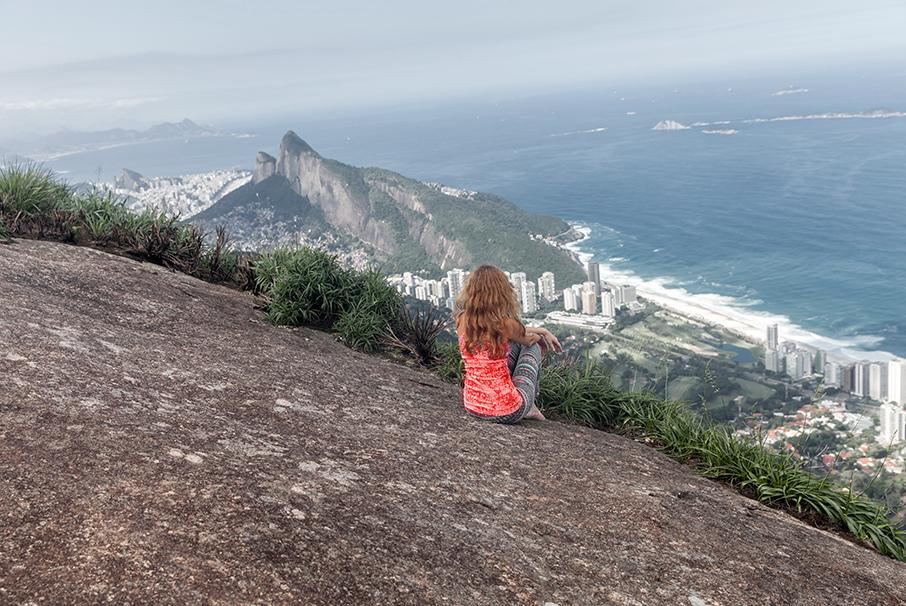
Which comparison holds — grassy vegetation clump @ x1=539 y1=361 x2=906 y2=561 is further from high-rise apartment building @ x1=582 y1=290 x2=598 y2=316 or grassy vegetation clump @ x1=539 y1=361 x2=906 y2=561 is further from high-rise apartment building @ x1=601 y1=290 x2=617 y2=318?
high-rise apartment building @ x1=601 y1=290 x2=617 y2=318

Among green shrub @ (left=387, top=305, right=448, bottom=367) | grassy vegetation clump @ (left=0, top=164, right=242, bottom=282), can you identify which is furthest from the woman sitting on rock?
grassy vegetation clump @ (left=0, top=164, right=242, bottom=282)

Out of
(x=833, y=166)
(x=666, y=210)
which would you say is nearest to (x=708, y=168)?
(x=833, y=166)

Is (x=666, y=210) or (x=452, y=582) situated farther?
(x=666, y=210)

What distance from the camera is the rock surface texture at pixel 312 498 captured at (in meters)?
2.47

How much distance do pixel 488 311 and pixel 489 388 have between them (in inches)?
23.4

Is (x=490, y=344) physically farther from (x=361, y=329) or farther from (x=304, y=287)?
(x=304, y=287)

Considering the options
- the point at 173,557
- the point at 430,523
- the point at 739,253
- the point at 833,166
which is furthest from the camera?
the point at 833,166

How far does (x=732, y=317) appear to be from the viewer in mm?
49500

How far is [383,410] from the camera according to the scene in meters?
4.79

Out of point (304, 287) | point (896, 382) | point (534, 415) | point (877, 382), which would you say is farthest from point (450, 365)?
point (877, 382)

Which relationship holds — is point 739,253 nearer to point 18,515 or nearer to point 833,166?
Answer: point 833,166

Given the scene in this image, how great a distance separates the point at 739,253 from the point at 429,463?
75004 mm

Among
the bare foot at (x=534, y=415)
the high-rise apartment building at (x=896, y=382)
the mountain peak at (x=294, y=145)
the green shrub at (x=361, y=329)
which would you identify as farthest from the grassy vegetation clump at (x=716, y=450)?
the mountain peak at (x=294, y=145)

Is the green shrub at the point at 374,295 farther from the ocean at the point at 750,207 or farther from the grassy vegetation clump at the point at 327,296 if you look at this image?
the ocean at the point at 750,207
